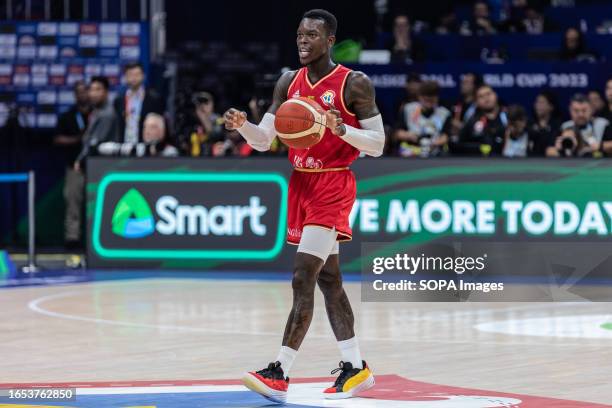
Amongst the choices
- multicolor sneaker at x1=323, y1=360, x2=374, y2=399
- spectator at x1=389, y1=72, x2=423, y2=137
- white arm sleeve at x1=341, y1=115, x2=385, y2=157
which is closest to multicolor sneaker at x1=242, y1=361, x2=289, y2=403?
multicolor sneaker at x1=323, y1=360, x2=374, y2=399

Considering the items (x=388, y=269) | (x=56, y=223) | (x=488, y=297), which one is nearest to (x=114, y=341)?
(x=488, y=297)

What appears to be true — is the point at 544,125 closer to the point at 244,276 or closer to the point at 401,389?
the point at 244,276

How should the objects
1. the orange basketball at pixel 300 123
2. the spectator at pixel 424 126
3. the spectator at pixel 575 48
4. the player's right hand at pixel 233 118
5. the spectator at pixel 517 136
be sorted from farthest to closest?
the spectator at pixel 575 48
the spectator at pixel 424 126
the spectator at pixel 517 136
the player's right hand at pixel 233 118
the orange basketball at pixel 300 123

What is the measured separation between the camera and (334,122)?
27.5 feet

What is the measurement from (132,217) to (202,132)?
5.46 feet

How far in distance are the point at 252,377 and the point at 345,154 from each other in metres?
1.61

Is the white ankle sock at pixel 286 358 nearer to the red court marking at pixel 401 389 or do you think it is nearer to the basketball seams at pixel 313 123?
the red court marking at pixel 401 389

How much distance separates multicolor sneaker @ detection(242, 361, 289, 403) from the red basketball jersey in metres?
1.39

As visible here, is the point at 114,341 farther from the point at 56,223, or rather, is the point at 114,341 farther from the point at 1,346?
the point at 56,223

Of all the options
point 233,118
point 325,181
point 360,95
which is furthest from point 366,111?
point 233,118

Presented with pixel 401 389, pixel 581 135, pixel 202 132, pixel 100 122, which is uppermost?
pixel 100 122

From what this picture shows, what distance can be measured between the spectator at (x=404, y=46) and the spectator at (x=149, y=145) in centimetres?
462

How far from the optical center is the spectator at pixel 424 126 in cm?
1812

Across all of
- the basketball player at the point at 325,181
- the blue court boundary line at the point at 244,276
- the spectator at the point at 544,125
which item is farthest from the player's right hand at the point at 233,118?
the spectator at the point at 544,125
